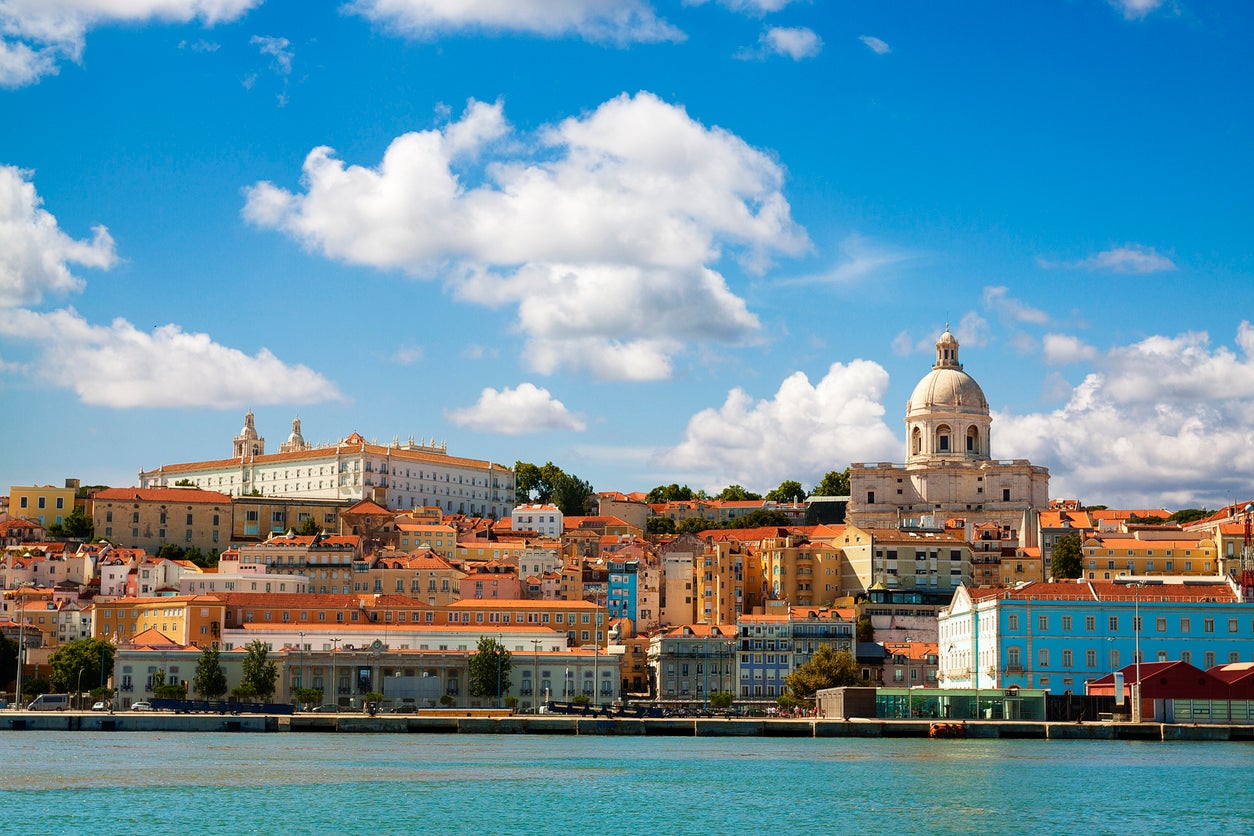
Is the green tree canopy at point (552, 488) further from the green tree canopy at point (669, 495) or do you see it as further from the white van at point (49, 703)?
the white van at point (49, 703)

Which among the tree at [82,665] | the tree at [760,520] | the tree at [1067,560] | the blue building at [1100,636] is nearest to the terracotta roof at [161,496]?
the tree at [760,520]

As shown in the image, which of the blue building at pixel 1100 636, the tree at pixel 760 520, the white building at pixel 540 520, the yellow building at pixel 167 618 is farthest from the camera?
the tree at pixel 760 520

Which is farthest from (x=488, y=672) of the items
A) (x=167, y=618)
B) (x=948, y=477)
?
(x=948, y=477)

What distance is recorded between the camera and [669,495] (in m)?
172

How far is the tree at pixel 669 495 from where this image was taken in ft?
559

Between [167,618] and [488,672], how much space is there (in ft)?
66.6

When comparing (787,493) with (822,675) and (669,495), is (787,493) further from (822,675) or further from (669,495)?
(822,675)

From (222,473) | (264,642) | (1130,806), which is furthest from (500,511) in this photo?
(1130,806)

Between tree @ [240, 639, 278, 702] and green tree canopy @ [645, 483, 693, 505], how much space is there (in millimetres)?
82017

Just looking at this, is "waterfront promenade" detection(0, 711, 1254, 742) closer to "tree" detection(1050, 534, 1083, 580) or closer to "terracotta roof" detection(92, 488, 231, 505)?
"tree" detection(1050, 534, 1083, 580)

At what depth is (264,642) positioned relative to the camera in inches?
3718

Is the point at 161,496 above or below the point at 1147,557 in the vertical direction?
above

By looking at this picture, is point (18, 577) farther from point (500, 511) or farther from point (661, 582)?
point (500, 511)

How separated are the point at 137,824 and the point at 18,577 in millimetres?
85284
